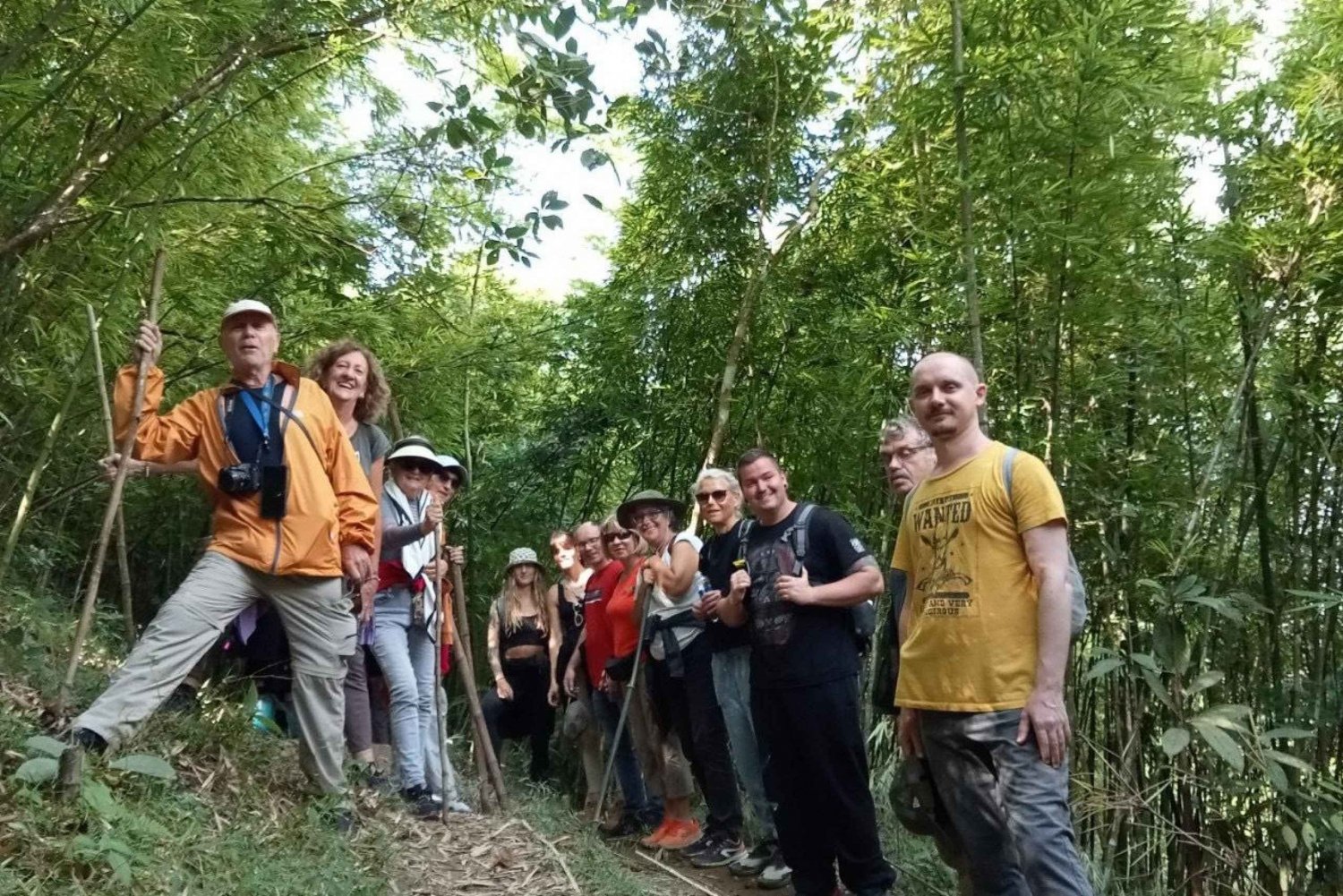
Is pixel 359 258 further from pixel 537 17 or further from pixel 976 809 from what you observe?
pixel 976 809

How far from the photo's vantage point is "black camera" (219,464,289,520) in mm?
2936

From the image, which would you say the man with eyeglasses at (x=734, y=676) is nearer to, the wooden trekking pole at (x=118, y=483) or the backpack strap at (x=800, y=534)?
the backpack strap at (x=800, y=534)

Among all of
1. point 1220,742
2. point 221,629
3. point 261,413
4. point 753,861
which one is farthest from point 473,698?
point 1220,742

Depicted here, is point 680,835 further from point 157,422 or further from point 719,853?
point 157,422

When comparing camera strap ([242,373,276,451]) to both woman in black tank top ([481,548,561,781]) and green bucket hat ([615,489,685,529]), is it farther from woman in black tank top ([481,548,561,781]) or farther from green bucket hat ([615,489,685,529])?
woman in black tank top ([481,548,561,781])

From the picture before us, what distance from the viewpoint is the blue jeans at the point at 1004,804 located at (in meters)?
2.09

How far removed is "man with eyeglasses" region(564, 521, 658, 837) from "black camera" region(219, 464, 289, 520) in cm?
189

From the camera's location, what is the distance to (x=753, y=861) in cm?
373

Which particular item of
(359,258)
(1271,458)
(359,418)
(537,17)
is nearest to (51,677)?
(359,418)

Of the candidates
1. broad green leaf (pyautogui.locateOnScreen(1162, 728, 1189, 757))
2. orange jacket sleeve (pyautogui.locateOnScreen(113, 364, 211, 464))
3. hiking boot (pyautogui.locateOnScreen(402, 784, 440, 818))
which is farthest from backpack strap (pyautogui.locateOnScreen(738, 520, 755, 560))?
orange jacket sleeve (pyautogui.locateOnScreen(113, 364, 211, 464))

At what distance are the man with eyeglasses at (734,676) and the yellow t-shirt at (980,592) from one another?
4.30 feet

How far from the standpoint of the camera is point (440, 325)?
5.87 m

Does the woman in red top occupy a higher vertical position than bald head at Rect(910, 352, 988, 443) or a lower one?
lower

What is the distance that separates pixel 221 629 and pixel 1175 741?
2680 millimetres
